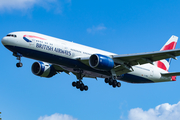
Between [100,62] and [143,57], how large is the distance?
525cm

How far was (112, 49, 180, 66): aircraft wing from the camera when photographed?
104 ft

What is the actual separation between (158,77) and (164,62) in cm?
447

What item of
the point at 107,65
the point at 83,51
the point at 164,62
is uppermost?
the point at 164,62

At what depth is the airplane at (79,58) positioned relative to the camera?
30.6 metres

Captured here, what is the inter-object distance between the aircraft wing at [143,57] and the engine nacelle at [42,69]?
9.42 meters

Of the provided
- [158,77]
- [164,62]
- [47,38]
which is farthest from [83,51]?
[164,62]

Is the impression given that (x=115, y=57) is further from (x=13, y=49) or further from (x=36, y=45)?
(x=13, y=49)

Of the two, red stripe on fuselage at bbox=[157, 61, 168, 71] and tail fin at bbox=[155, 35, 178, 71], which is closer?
red stripe on fuselage at bbox=[157, 61, 168, 71]

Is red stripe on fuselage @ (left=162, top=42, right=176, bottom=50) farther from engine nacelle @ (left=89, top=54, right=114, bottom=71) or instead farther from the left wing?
engine nacelle @ (left=89, top=54, right=114, bottom=71)

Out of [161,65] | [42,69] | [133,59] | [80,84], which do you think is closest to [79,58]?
[133,59]

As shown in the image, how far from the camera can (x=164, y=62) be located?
4416 cm

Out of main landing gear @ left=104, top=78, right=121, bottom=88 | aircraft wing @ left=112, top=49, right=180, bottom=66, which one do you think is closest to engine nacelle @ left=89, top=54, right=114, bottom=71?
aircraft wing @ left=112, top=49, right=180, bottom=66

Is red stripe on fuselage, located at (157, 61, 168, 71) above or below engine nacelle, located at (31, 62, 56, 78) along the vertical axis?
above

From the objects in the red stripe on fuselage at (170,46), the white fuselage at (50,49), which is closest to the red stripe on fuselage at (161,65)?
the red stripe on fuselage at (170,46)
